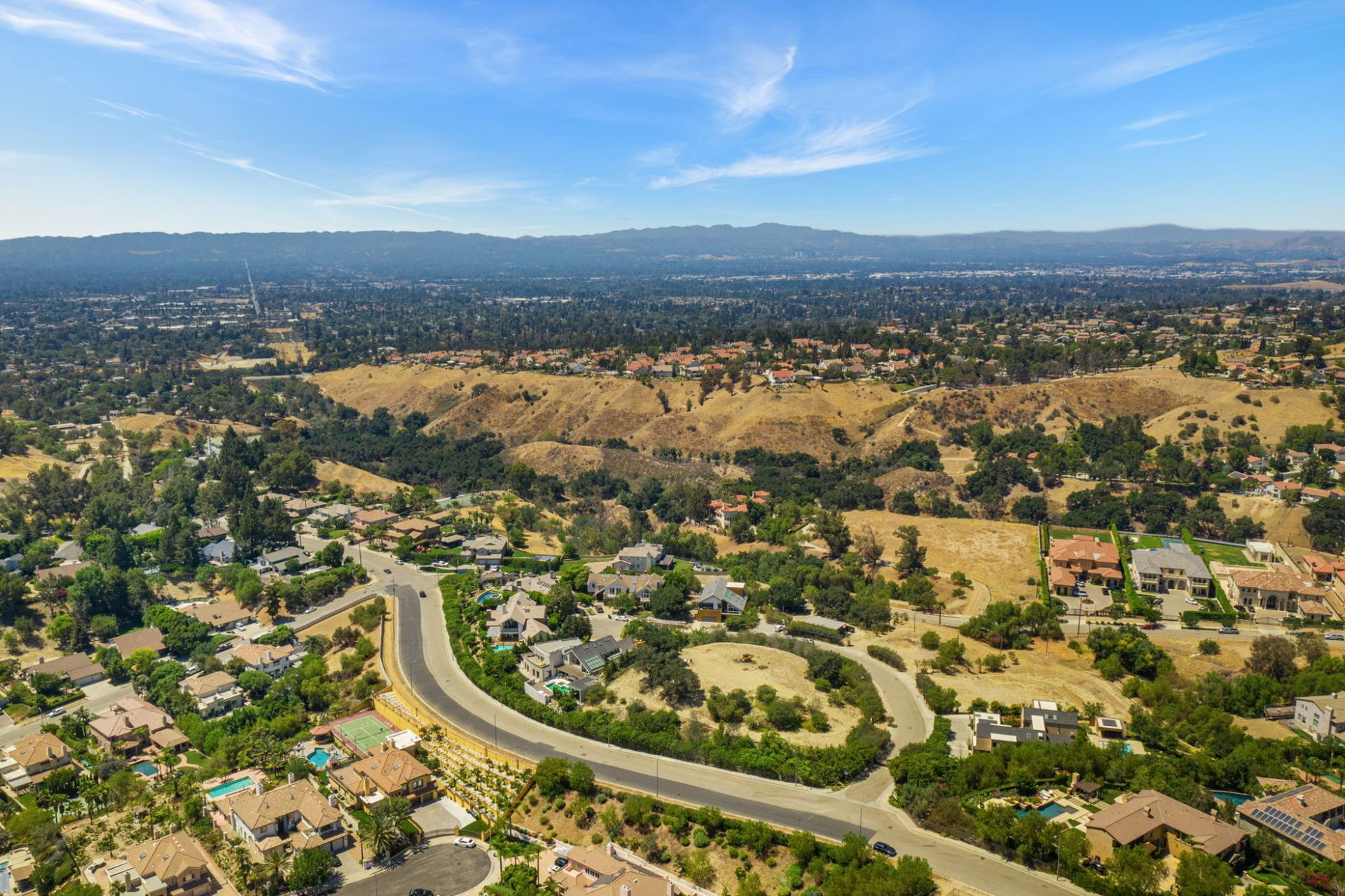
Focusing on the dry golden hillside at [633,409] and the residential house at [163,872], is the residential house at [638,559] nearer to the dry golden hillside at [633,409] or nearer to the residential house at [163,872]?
the residential house at [163,872]

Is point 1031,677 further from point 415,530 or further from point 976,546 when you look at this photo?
point 415,530

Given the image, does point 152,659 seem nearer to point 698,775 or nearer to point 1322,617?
point 698,775

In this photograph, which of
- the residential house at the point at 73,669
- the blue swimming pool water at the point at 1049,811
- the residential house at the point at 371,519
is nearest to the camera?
the blue swimming pool water at the point at 1049,811

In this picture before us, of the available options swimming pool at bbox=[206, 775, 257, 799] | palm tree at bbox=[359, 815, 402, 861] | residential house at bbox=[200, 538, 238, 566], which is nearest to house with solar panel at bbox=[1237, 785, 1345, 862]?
palm tree at bbox=[359, 815, 402, 861]

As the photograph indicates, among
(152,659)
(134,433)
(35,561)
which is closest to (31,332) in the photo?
(134,433)

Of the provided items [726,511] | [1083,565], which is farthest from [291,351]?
[1083,565]

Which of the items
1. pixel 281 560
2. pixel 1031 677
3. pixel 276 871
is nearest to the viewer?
pixel 276 871

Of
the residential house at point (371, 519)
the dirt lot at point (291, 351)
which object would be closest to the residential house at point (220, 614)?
the residential house at point (371, 519)

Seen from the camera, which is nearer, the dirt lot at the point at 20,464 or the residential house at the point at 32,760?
the residential house at the point at 32,760
